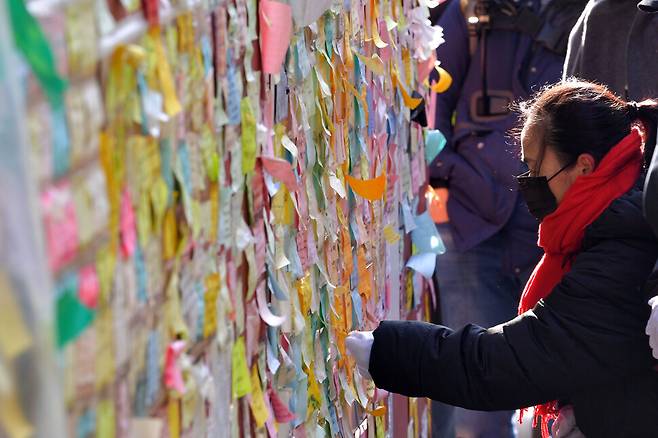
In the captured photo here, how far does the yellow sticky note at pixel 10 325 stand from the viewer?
0.91 meters

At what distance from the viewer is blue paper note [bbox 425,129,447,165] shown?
387 cm

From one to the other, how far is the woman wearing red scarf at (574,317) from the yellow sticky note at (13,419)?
55.0 inches

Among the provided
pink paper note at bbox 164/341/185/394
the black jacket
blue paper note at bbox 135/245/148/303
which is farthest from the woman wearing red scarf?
blue paper note at bbox 135/245/148/303

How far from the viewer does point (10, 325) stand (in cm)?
92

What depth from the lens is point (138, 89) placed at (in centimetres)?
120

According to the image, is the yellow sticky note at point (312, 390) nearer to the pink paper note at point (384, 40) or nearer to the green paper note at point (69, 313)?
the pink paper note at point (384, 40)

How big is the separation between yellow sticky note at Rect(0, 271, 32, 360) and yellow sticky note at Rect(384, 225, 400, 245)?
203 cm

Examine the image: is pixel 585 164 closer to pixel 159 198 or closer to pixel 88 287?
pixel 159 198

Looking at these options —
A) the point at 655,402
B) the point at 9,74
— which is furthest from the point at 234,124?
the point at 655,402

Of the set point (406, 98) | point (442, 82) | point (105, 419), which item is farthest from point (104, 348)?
point (442, 82)

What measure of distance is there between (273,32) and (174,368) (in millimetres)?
587

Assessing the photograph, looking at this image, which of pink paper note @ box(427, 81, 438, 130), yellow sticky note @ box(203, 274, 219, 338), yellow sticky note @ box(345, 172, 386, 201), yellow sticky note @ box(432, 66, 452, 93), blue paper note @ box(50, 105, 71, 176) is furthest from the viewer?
pink paper note @ box(427, 81, 438, 130)

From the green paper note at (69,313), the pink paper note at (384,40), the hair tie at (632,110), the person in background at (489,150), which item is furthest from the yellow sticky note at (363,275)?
the person in background at (489,150)

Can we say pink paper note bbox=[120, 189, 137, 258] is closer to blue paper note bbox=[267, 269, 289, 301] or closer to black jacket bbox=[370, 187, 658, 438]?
blue paper note bbox=[267, 269, 289, 301]
